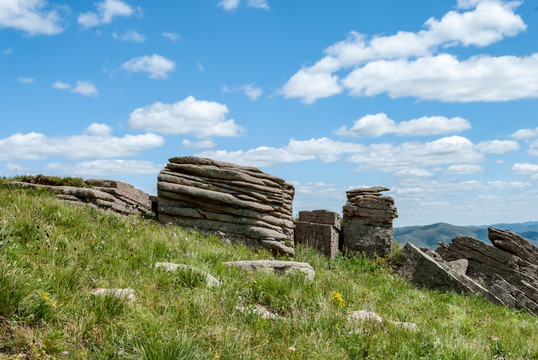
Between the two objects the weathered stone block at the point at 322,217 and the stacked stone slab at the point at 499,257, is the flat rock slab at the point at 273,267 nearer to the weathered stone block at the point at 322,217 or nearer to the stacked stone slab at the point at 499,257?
the weathered stone block at the point at 322,217

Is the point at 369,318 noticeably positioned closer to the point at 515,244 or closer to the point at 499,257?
the point at 499,257

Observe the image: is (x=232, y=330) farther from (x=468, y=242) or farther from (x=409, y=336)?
(x=468, y=242)

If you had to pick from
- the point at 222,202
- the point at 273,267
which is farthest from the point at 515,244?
the point at 273,267

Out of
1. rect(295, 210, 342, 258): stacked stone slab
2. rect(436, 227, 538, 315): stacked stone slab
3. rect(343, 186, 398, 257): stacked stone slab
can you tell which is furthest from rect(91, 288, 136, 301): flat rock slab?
rect(436, 227, 538, 315): stacked stone slab

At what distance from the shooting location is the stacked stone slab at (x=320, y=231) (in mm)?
19672

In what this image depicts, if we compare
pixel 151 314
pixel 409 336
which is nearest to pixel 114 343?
pixel 151 314

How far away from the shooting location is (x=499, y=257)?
67.2 feet

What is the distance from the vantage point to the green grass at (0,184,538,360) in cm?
532

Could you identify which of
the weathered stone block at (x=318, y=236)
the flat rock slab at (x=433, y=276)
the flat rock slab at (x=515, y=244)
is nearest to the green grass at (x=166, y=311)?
the flat rock slab at (x=433, y=276)

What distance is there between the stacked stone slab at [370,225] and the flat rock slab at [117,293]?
15.4m

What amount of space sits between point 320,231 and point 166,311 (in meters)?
14.0

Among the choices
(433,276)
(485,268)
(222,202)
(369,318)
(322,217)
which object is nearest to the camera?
(369,318)

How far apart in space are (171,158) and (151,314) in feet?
39.4

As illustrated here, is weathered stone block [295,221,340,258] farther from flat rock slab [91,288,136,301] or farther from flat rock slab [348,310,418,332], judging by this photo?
flat rock slab [91,288,136,301]
